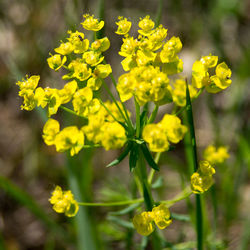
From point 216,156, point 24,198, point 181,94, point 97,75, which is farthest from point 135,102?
point 24,198

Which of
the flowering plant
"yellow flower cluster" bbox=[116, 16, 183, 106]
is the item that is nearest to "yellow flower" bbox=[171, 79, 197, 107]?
the flowering plant

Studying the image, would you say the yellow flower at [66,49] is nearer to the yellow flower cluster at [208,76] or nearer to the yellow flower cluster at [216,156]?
the yellow flower cluster at [208,76]

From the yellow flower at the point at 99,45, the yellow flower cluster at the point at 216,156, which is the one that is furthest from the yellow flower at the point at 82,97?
the yellow flower cluster at the point at 216,156

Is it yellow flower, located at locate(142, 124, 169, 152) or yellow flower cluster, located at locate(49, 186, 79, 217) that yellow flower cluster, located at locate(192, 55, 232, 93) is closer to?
yellow flower, located at locate(142, 124, 169, 152)

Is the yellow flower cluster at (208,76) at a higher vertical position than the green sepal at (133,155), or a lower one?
higher

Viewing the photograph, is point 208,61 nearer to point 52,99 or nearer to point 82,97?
point 82,97
